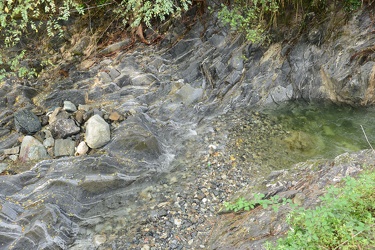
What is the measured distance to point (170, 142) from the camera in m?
6.75

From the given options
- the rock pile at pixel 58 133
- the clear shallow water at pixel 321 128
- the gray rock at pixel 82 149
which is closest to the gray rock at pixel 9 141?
the rock pile at pixel 58 133

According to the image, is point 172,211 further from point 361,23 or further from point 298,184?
point 361,23

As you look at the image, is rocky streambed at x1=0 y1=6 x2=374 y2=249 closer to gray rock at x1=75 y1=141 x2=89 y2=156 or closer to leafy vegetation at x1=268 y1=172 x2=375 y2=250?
gray rock at x1=75 y1=141 x2=89 y2=156

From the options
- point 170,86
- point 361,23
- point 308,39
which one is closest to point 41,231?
point 170,86

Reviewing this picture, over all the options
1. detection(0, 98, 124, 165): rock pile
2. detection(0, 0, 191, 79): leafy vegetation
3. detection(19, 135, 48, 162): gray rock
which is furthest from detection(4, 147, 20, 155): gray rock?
detection(0, 0, 191, 79): leafy vegetation

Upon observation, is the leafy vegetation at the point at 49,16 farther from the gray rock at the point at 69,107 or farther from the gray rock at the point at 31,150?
the gray rock at the point at 31,150

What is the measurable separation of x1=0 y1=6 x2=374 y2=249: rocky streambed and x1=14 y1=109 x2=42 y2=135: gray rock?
0.07 ft

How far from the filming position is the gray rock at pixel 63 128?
6.40m

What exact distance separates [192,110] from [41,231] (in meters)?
4.15

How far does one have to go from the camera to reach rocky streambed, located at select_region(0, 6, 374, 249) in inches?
189

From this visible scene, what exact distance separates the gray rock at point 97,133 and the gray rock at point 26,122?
1136 mm

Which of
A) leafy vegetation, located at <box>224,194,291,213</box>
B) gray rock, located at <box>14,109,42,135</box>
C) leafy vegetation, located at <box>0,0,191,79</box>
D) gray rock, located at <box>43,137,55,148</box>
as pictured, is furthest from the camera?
leafy vegetation, located at <box>0,0,191,79</box>

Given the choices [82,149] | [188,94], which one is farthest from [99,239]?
[188,94]

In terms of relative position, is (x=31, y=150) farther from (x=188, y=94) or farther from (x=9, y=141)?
(x=188, y=94)
